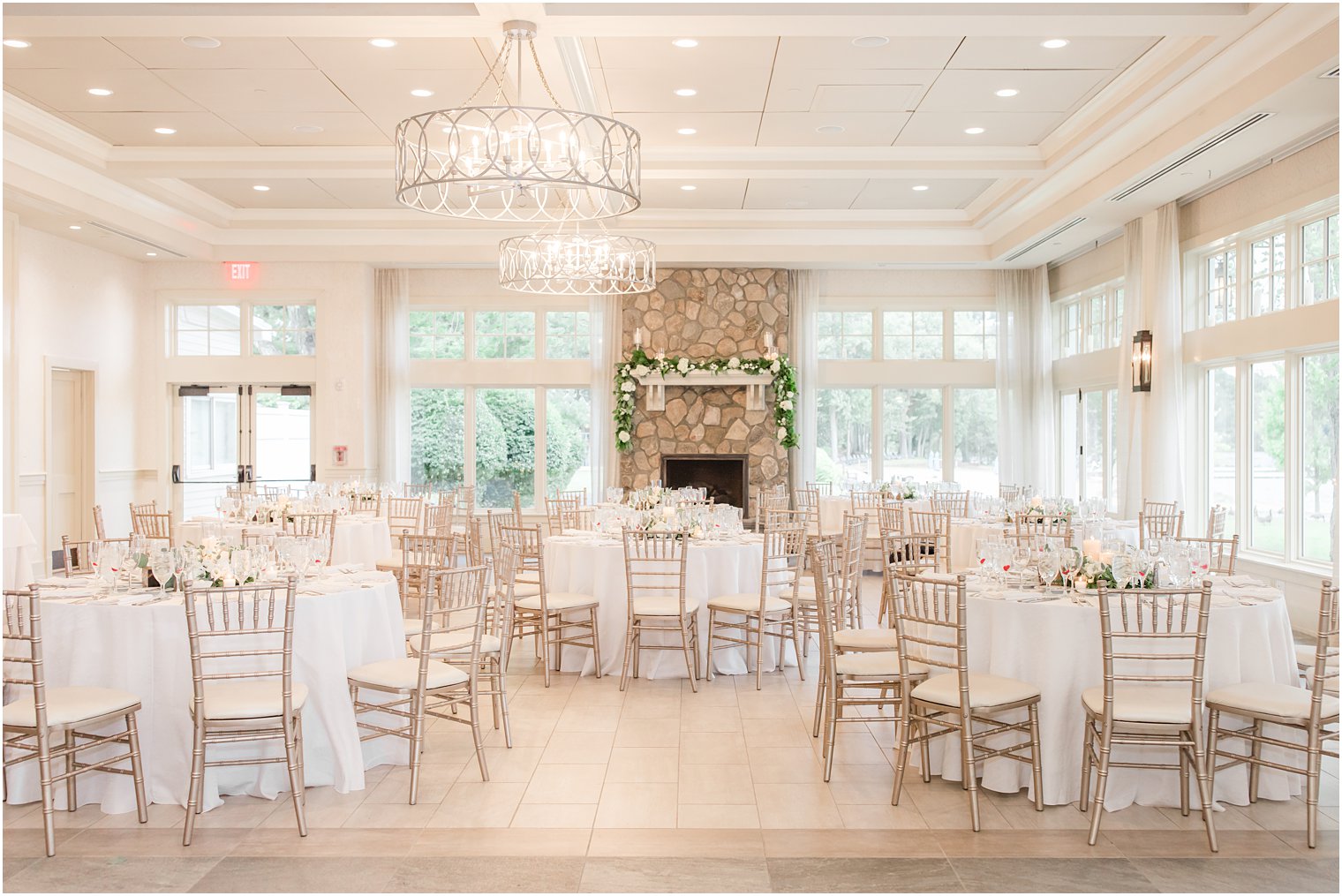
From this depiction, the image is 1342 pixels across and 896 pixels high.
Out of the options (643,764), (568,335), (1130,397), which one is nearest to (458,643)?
(643,764)

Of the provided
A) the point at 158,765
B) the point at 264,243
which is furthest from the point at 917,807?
the point at 264,243

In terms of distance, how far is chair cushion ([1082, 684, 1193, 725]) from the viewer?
163 inches

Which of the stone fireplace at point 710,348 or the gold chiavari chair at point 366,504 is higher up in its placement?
the stone fireplace at point 710,348

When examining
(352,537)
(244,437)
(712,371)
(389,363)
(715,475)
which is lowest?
(352,537)

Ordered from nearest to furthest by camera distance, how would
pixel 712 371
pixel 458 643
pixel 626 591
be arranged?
pixel 458 643, pixel 626 591, pixel 712 371

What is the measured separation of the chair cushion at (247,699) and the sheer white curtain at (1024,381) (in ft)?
38.3

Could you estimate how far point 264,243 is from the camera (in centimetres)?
1333

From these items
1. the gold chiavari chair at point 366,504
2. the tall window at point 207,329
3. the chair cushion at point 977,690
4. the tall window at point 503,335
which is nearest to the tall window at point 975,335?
the tall window at point 503,335

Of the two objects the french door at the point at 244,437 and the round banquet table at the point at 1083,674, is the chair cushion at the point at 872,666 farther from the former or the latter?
the french door at the point at 244,437

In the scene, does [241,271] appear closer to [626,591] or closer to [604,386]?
[604,386]

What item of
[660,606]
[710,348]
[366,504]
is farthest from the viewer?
[710,348]

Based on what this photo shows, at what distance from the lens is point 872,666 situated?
4969 mm

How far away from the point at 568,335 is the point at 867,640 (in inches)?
383

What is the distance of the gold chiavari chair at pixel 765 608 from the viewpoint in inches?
270
